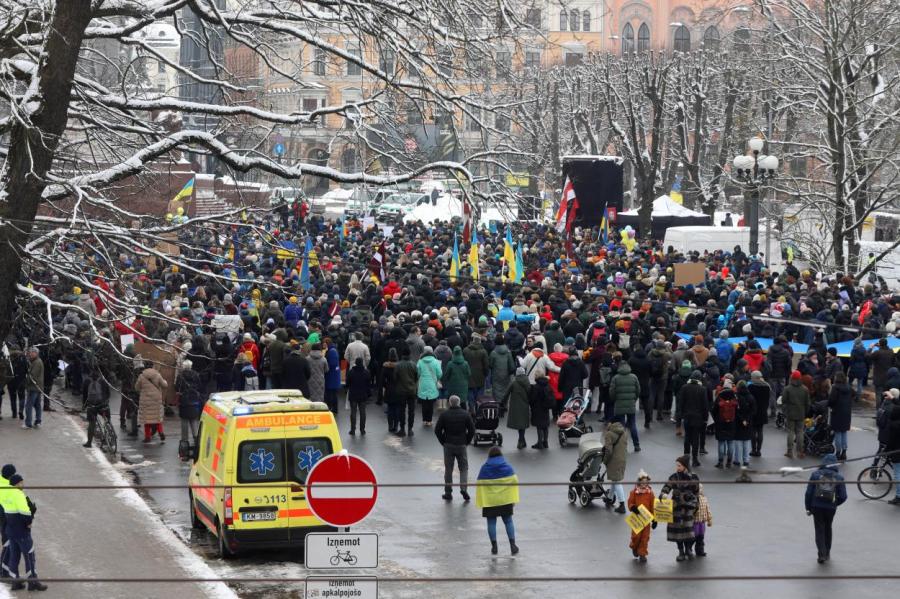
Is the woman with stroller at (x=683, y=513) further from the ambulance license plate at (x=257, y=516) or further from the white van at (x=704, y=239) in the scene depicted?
the white van at (x=704, y=239)

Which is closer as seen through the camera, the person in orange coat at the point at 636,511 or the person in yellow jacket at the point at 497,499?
the person in orange coat at the point at 636,511

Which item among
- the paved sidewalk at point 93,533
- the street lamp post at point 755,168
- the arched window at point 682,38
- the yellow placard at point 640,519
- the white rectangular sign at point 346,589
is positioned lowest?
the paved sidewalk at point 93,533

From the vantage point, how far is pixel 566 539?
15.6 metres

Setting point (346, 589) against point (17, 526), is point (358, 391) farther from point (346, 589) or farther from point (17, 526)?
point (346, 589)

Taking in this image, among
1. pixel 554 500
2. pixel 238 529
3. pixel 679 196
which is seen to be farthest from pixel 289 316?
pixel 679 196

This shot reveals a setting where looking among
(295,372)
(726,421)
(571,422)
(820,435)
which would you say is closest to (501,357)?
(571,422)

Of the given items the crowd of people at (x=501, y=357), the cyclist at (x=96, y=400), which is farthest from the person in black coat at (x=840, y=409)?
the cyclist at (x=96, y=400)

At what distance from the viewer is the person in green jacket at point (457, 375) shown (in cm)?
2173

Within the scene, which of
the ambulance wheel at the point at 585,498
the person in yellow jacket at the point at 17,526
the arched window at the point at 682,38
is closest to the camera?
the person in yellow jacket at the point at 17,526

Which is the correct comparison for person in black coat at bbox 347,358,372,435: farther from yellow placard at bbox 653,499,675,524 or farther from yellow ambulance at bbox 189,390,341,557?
yellow placard at bbox 653,499,675,524

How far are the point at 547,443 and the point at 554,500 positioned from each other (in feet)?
9.98

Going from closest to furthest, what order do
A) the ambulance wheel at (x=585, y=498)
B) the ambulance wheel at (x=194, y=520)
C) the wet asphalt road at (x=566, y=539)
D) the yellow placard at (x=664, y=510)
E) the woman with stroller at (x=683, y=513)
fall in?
1. the wet asphalt road at (x=566, y=539)
2. the woman with stroller at (x=683, y=513)
3. the yellow placard at (x=664, y=510)
4. the ambulance wheel at (x=194, y=520)
5. the ambulance wheel at (x=585, y=498)

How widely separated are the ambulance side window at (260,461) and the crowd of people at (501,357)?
171 centimetres

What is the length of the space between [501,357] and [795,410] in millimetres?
4781
